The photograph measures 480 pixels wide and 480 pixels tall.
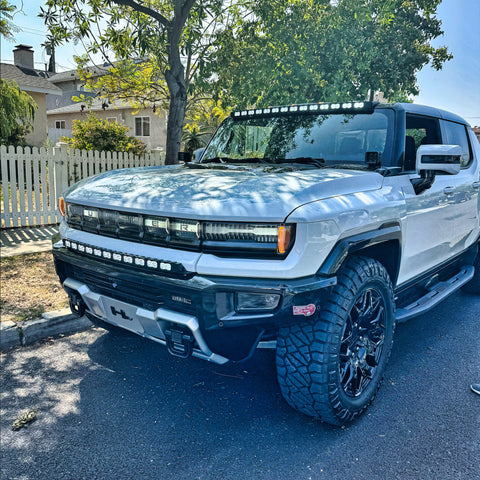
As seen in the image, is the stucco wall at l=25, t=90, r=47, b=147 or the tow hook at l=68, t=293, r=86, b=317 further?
→ the stucco wall at l=25, t=90, r=47, b=147

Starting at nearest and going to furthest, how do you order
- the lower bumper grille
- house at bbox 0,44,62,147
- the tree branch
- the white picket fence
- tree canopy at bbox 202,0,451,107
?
the lower bumper grille < the tree branch < tree canopy at bbox 202,0,451,107 < the white picket fence < house at bbox 0,44,62,147

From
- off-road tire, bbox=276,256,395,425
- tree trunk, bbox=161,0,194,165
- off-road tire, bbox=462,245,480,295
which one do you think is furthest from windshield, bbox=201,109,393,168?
tree trunk, bbox=161,0,194,165

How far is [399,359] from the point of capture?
3645 mm

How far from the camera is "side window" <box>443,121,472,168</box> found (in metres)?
4.21

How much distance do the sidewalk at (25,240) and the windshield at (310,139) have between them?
3.89 m

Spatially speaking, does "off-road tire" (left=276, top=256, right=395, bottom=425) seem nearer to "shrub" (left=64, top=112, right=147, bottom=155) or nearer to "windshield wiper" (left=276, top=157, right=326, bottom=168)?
"windshield wiper" (left=276, top=157, right=326, bottom=168)

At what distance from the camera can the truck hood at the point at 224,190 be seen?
89.2 inches

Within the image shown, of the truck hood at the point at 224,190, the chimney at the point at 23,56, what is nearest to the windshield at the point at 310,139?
the truck hood at the point at 224,190

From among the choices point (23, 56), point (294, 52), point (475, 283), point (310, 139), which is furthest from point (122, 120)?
point (310, 139)

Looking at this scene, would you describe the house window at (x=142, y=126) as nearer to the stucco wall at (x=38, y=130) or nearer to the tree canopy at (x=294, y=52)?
the stucco wall at (x=38, y=130)

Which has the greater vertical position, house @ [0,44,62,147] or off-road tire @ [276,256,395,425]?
house @ [0,44,62,147]

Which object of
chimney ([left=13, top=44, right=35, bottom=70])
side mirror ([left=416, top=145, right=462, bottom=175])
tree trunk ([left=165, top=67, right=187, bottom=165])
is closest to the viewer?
side mirror ([left=416, top=145, right=462, bottom=175])

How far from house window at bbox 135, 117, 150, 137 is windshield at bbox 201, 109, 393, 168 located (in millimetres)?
22939

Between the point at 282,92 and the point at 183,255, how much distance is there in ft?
24.6
